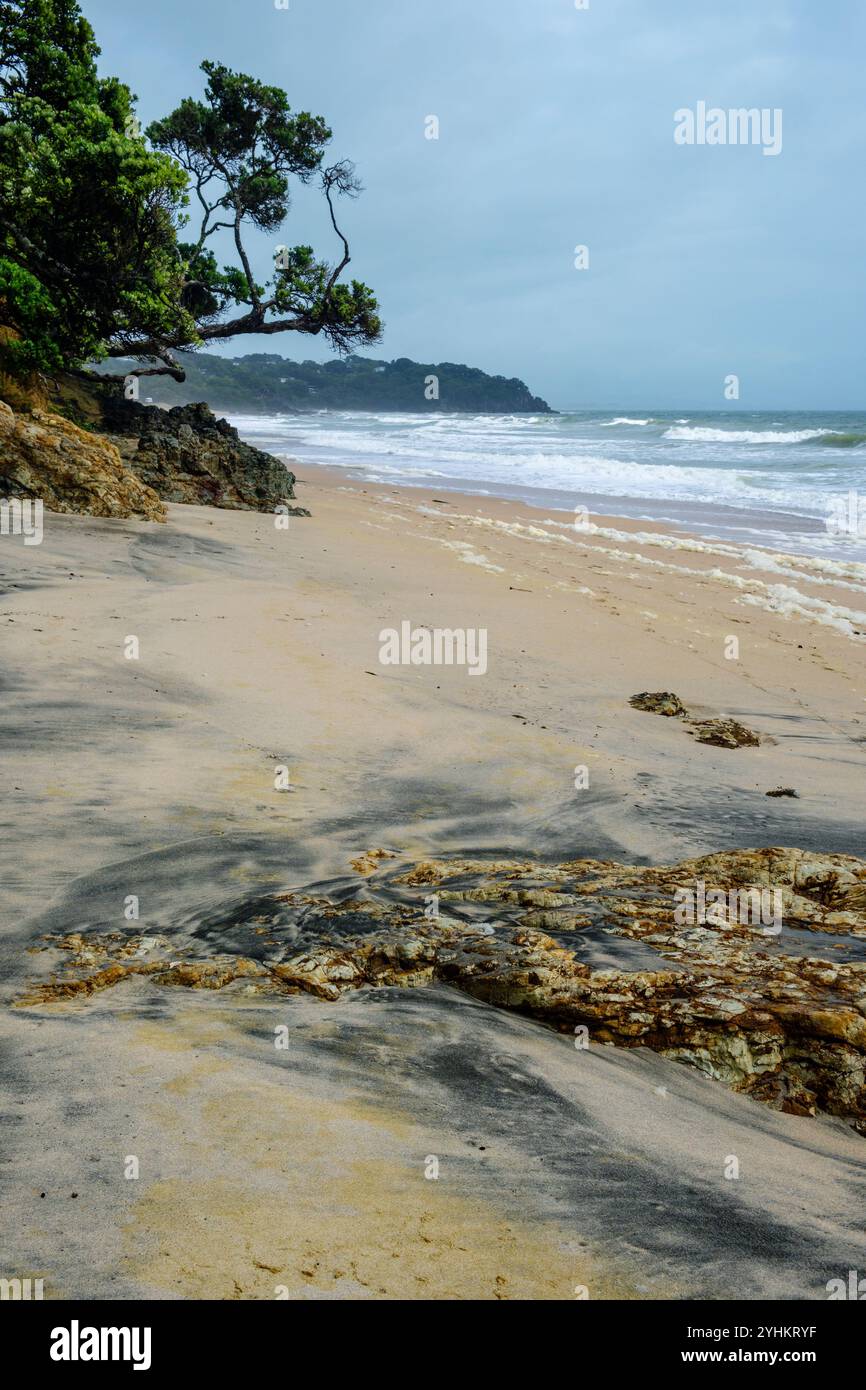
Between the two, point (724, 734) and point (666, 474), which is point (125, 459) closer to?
point (724, 734)

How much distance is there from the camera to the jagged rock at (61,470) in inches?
381

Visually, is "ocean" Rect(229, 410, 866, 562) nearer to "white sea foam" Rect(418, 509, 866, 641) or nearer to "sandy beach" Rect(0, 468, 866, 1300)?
"white sea foam" Rect(418, 509, 866, 641)

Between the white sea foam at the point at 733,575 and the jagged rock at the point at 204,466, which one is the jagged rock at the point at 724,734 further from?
the jagged rock at the point at 204,466

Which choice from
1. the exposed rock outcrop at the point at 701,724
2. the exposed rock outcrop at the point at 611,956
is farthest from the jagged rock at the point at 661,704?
the exposed rock outcrop at the point at 611,956

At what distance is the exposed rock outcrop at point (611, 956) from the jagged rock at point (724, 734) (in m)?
2.49

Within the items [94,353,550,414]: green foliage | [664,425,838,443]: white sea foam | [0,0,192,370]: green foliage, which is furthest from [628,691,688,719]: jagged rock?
[94,353,550,414]: green foliage

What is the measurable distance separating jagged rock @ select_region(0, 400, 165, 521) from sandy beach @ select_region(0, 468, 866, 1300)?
59 cm

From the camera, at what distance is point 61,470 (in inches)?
389

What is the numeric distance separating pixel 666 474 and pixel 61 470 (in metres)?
23.6

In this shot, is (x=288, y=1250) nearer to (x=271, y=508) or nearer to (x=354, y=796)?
(x=354, y=796)

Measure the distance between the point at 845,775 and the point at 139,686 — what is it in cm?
467

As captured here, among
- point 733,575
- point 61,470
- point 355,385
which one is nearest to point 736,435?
point 733,575

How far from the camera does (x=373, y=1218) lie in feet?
5.65

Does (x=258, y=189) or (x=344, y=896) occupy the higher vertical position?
(x=258, y=189)
